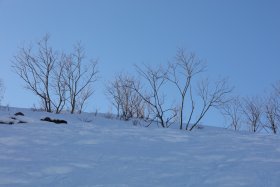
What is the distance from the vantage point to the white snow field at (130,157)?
20.9 feet

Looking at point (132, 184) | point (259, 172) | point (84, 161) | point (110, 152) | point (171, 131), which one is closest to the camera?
point (132, 184)

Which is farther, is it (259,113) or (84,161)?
(259,113)

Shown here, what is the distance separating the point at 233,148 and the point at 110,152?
9.17 feet

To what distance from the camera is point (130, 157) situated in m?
7.80

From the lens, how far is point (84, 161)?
743cm

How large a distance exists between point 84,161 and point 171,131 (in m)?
3.74

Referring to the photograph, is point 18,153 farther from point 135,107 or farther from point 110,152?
point 135,107

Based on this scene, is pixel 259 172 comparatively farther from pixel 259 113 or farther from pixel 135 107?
pixel 259 113

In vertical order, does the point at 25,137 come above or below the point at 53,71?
below

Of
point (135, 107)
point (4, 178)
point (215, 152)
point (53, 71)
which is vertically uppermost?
point (53, 71)

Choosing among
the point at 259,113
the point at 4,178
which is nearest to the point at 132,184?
the point at 4,178

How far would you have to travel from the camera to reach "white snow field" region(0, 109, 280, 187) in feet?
20.9

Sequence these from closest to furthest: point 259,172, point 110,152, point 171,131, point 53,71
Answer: point 259,172, point 110,152, point 171,131, point 53,71

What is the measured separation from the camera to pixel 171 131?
10.6 meters
